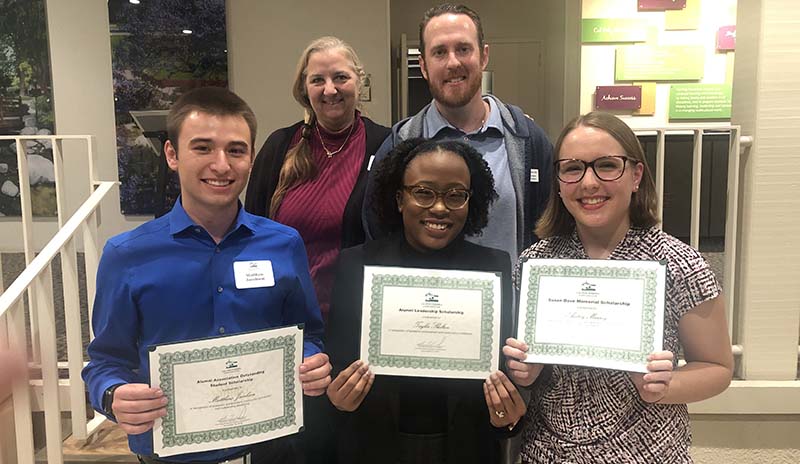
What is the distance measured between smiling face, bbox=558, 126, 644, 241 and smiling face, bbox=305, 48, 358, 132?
3.16ft

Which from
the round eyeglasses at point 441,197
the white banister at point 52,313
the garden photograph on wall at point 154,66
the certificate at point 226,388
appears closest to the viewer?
the certificate at point 226,388

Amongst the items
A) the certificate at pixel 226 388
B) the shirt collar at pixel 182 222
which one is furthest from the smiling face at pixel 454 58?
the certificate at pixel 226 388

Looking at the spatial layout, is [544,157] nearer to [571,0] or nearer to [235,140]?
[235,140]

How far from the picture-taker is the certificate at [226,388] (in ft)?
4.21

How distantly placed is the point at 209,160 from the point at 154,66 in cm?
557

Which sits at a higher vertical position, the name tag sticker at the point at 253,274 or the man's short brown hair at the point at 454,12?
the man's short brown hair at the point at 454,12

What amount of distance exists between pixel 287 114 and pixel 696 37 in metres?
4.48

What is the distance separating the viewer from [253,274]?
56.6 inches

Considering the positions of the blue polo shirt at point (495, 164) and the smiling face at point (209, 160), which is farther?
the blue polo shirt at point (495, 164)

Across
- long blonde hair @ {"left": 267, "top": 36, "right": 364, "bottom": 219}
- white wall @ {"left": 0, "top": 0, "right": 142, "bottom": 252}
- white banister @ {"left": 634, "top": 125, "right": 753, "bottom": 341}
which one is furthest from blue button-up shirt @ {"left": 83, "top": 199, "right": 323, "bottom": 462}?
white wall @ {"left": 0, "top": 0, "right": 142, "bottom": 252}

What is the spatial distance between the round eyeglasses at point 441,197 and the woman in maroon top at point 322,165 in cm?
62

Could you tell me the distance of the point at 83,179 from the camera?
21.0ft
